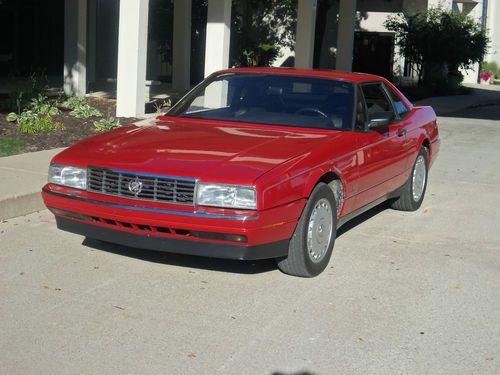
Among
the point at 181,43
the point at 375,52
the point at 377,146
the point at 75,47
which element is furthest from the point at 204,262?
the point at 375,52

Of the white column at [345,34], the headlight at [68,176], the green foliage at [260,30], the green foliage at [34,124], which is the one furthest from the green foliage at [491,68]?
the headlight at [68,176]

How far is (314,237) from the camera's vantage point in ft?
19.4

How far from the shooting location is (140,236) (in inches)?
219

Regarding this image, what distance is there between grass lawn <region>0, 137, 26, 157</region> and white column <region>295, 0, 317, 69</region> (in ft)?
34.5

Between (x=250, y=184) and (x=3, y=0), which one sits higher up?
(x=3, y=0)

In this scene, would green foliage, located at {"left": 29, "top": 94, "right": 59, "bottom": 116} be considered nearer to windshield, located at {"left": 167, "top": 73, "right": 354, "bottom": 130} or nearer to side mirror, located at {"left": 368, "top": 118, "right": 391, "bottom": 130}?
windshield, located at {"left": 167, "top": 73, "right": 354, "bottom": 130}

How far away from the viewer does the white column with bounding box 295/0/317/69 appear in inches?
784

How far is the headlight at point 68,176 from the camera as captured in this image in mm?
5805

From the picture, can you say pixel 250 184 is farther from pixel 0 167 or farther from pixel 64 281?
pixel 0 167

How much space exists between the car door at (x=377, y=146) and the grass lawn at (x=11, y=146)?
5.01m

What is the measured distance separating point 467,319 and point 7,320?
10.0 feet

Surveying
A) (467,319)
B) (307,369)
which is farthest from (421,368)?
(467,319)

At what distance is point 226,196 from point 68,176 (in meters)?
1.36

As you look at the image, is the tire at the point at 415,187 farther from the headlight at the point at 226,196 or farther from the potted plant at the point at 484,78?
the potted plant at the point at 484,78
